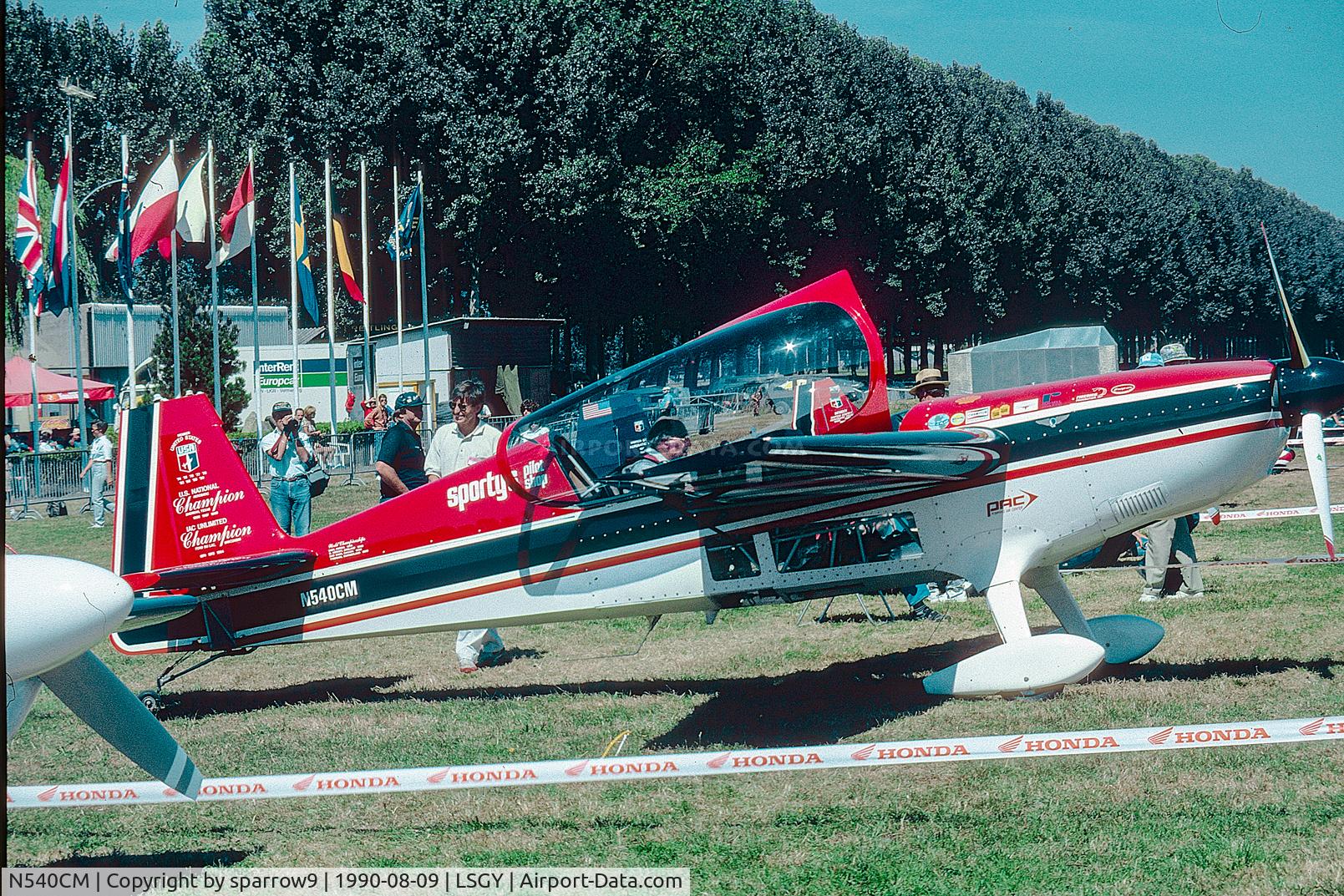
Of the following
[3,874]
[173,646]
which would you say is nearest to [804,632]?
[173,646]

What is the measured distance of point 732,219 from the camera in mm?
36500

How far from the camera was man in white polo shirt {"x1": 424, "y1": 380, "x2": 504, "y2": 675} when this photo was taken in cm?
857

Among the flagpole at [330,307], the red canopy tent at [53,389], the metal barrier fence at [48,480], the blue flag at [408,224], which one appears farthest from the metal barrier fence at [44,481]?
the blue flag at [408,224]

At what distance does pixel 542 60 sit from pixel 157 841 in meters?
32.9

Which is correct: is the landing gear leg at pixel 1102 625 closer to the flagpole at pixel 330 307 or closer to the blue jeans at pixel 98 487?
the blue jeans at pixel 98 487

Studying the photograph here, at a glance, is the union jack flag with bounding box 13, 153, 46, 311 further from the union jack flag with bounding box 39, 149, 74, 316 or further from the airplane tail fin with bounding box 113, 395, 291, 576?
the airplane tail fin with bounding box 113, 395, 291, 576

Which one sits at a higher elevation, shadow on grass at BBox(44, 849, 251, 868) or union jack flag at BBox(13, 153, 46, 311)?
union jack flag at BBox(13, 153, 46, 311)

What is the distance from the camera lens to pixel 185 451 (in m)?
7.46

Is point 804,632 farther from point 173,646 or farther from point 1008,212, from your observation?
point 1008,212

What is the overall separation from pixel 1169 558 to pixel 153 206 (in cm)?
1880

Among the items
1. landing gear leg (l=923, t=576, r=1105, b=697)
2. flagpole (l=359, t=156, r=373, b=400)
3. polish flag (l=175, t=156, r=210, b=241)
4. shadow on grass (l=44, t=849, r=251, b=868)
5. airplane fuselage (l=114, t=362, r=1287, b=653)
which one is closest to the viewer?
shadow on grass (l=44, t=849, r=251, b=868)

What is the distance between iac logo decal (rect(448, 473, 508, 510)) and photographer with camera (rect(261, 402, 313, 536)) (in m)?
6.34

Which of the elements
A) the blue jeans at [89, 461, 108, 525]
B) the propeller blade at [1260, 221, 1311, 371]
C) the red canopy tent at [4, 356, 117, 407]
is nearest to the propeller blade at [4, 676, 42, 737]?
the propeller blade at [1260, 221, 1311, 371]

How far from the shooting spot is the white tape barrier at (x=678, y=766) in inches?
179
